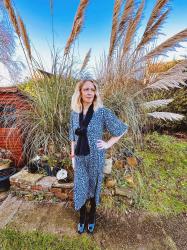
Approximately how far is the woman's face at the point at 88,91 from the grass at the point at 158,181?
4.03ft

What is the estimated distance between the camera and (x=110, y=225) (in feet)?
6.35

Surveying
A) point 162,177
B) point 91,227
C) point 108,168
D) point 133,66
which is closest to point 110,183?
point 108,168

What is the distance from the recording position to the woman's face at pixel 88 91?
159cm

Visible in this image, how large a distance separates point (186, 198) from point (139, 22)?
2550mm

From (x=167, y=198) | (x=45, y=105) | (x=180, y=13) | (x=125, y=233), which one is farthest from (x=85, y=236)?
(x=180, y=13)

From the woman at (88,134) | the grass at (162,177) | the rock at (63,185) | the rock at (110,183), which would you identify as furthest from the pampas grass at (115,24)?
the rock at (63,185)

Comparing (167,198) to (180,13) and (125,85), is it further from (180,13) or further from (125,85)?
(180,13)

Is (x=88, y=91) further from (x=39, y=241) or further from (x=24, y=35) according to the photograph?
(x=24, y=35)

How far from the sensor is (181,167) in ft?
9.52

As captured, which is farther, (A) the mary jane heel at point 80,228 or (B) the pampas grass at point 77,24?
(B) the pampas grass at point 77,24

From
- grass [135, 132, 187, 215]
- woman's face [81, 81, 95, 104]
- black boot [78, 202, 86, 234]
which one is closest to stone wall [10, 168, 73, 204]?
black boot [78, 202, 86, 234]

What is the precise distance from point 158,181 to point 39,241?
5.56 feet

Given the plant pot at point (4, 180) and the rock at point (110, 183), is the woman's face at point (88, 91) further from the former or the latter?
the plant pot at point (4, 180)

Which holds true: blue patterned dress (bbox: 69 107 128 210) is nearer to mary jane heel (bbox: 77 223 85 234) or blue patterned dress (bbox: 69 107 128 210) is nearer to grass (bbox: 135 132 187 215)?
mary jane heel (bbox: 77 223 85 234)
